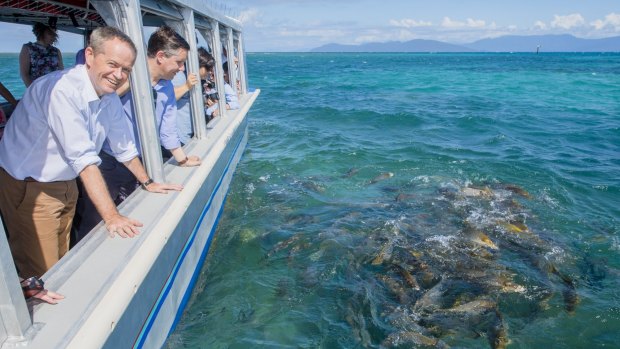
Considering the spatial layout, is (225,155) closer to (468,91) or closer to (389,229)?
(389,229)

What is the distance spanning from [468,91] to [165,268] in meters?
28.3

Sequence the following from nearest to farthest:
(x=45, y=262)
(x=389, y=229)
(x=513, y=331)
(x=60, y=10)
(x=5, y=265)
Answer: (x=5, y=265), (x=45, y=262), (x=513, y=331), (x=60, y=10), (x=389, y=229)

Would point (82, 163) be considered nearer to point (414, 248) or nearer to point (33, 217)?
point (33, 217)

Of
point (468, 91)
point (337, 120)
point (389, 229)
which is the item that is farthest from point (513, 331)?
point (468, 91)

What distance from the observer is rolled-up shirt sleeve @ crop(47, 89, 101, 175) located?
2.68 meters

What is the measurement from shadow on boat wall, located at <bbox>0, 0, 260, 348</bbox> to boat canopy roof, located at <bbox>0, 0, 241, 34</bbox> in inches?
0.8

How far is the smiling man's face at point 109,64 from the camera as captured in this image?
2762mm

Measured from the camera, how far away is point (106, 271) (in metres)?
2.70

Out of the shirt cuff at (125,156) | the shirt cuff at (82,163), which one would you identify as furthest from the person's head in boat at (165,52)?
the shirt cuff at (82,163)

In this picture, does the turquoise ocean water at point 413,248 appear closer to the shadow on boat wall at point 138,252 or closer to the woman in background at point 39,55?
the woman in background at point 39,55

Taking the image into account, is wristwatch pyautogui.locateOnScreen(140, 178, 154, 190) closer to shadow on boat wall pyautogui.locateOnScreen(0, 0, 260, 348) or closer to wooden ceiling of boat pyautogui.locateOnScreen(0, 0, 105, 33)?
shadow on boat wall pyautogui.locateOnScreen(0, 0, 260, 348)

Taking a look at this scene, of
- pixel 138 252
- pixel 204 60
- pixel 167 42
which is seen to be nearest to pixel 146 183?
pixel 138 252

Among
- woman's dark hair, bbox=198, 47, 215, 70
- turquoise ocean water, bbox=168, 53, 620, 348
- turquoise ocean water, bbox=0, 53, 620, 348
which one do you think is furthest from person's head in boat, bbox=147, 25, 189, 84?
turquoise ocean water, bbox=168, 53, 620, 348

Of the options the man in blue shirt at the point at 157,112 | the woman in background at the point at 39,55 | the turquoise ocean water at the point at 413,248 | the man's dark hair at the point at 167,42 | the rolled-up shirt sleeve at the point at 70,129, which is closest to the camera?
the rolled-up shirt sleeve at the point at 70,129
